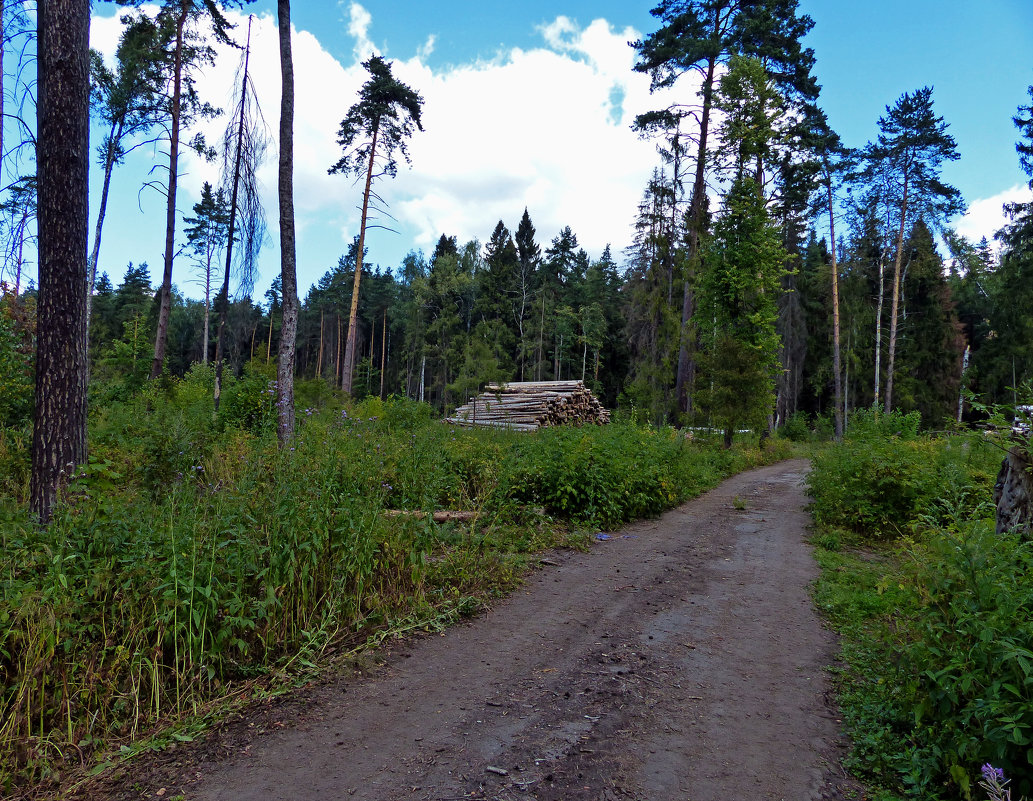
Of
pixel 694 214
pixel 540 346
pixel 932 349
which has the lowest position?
pixel 932 349

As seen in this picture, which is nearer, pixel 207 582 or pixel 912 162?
pixel 207 582

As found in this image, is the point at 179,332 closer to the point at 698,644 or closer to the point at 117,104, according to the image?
the point at 117,104

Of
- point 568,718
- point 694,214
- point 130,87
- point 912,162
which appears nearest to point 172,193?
point 130,87

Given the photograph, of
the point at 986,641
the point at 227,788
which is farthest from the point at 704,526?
the point at 227,788

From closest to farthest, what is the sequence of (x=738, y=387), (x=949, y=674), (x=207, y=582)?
1. (x=949, y=674)
2. (x=207, y=582)
3. (x=738, y=387)

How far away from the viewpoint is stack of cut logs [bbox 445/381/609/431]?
54.6 ft

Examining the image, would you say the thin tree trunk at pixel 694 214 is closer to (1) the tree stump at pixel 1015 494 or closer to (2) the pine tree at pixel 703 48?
(2) the pine tree at pixel 703 48

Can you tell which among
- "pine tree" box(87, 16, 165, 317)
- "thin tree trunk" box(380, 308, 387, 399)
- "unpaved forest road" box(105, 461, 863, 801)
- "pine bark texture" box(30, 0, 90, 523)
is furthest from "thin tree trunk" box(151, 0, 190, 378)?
"thin tree trunk" box(380, 308, 387, 399)

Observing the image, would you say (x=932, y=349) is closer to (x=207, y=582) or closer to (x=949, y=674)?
(x=949, y=674)

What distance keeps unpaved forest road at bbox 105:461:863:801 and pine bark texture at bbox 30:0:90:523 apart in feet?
Answer: 11.6

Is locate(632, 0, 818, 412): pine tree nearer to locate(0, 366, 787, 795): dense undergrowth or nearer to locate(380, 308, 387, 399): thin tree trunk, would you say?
locate(0, 366, 787, 795): dense undergrowth

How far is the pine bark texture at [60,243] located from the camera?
16.9 ft

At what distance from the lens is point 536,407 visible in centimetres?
1703

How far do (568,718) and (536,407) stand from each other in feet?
45.1
